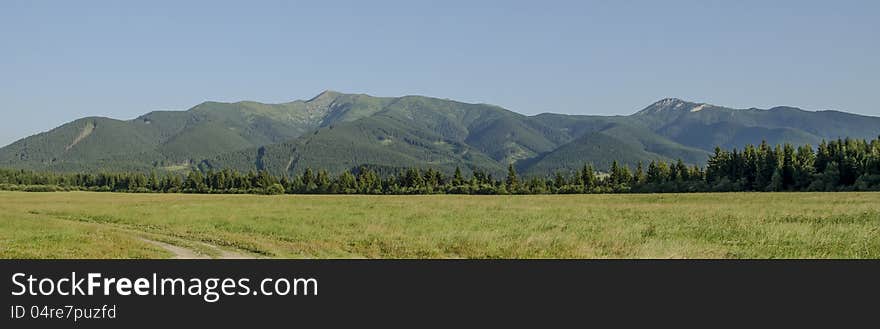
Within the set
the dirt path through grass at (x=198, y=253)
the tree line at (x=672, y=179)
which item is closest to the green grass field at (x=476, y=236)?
the dirt path through grass at (x=198, y=253)

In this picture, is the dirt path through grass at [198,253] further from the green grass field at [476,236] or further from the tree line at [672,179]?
the tree line at [672,179]

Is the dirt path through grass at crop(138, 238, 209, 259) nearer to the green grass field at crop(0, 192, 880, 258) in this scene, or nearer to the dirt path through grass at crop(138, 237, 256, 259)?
the dirt path through grass at crop(138, 237, 256, 259)

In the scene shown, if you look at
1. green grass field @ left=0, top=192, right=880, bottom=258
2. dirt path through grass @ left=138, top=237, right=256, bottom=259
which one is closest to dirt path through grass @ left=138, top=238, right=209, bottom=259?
dirt path through grass @ left=138, top=237, right=256, bottom=259

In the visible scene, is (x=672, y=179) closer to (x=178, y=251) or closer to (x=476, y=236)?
(x=476, y=236)

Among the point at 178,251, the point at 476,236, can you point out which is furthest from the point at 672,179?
the point at 178,251

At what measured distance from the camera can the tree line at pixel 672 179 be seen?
101062 mm

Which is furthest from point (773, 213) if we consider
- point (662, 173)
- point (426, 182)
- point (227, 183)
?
point (227, 183)

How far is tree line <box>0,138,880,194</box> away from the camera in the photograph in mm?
101062

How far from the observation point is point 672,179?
128m
